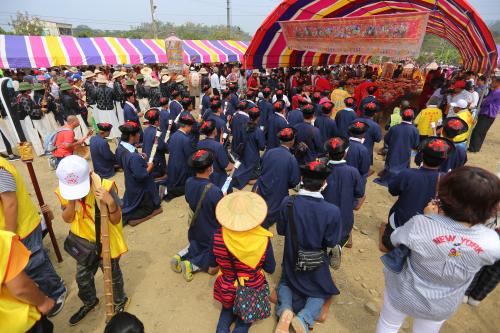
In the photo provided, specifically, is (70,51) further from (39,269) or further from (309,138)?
(39,269)

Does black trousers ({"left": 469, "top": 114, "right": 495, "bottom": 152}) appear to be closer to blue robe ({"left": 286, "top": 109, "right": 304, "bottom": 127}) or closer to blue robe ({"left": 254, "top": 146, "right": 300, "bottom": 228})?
blue robe ({"left": 286, "top": 109, "right": 304, "bottom": 127})

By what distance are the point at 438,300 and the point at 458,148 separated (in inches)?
144

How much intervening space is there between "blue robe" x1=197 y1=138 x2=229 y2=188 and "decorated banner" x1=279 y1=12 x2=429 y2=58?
5102mm

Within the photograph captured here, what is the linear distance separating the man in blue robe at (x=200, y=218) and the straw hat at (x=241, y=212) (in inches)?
37.8

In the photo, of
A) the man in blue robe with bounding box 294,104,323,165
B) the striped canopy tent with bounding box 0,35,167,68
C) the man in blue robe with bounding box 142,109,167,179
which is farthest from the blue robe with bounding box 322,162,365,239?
the striped canopy tent with bounding box 0,35,167,68

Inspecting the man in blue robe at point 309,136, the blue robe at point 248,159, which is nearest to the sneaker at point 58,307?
the blue robe at point 248,159

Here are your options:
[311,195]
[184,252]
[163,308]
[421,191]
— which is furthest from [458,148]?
[163,308]

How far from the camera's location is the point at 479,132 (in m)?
8.04

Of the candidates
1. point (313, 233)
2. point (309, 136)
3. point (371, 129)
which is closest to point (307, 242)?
point (313, 233)

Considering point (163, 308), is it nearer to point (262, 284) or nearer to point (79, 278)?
point (79, 278)

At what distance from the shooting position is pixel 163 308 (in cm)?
341

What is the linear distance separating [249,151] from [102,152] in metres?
3.10

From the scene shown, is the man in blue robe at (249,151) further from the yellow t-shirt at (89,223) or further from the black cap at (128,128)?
the yellow t-shirt at (89,223)

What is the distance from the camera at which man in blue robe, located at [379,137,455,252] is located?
11.3ft
